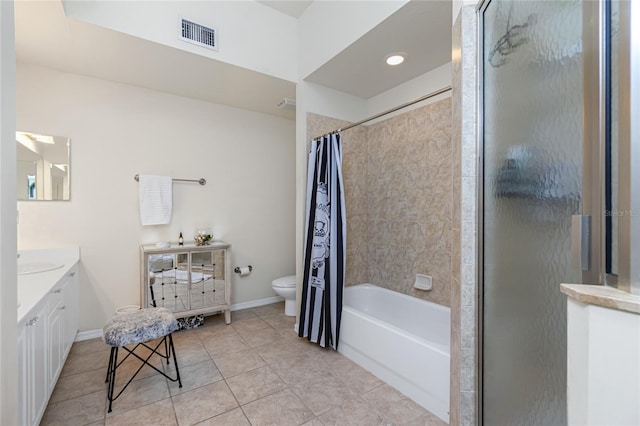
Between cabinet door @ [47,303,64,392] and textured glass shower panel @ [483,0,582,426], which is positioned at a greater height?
textured glass shower panel @ [483,0,582,426]

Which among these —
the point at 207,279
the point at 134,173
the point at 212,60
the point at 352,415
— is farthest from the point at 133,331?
the point at 212,60

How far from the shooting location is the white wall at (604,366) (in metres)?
0.53

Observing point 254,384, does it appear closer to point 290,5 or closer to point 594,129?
point 594,129

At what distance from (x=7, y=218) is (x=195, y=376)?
5.35ft

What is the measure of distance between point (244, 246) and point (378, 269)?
1630 millimetres

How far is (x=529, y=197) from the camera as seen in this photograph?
0.90m

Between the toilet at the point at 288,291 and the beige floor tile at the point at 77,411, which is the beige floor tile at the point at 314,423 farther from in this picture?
the toilet at the point at 288,291

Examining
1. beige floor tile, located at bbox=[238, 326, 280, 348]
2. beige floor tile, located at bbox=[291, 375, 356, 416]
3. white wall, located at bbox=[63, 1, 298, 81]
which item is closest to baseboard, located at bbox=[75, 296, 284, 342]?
beige floor tile, located at bbox=[238, 326, 280, 348]

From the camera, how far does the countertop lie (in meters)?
1.34

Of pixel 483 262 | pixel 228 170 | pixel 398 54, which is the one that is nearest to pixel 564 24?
pixel 483 262

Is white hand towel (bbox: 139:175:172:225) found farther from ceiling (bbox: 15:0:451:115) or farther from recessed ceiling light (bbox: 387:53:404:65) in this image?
recessed ceiling light (bbox: 387:53:404:65)

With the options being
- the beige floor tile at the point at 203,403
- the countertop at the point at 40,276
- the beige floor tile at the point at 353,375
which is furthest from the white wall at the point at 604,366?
the countertop at the point at 40,276

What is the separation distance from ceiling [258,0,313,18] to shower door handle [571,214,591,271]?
2747 mm

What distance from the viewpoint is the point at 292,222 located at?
3785 millimetres
